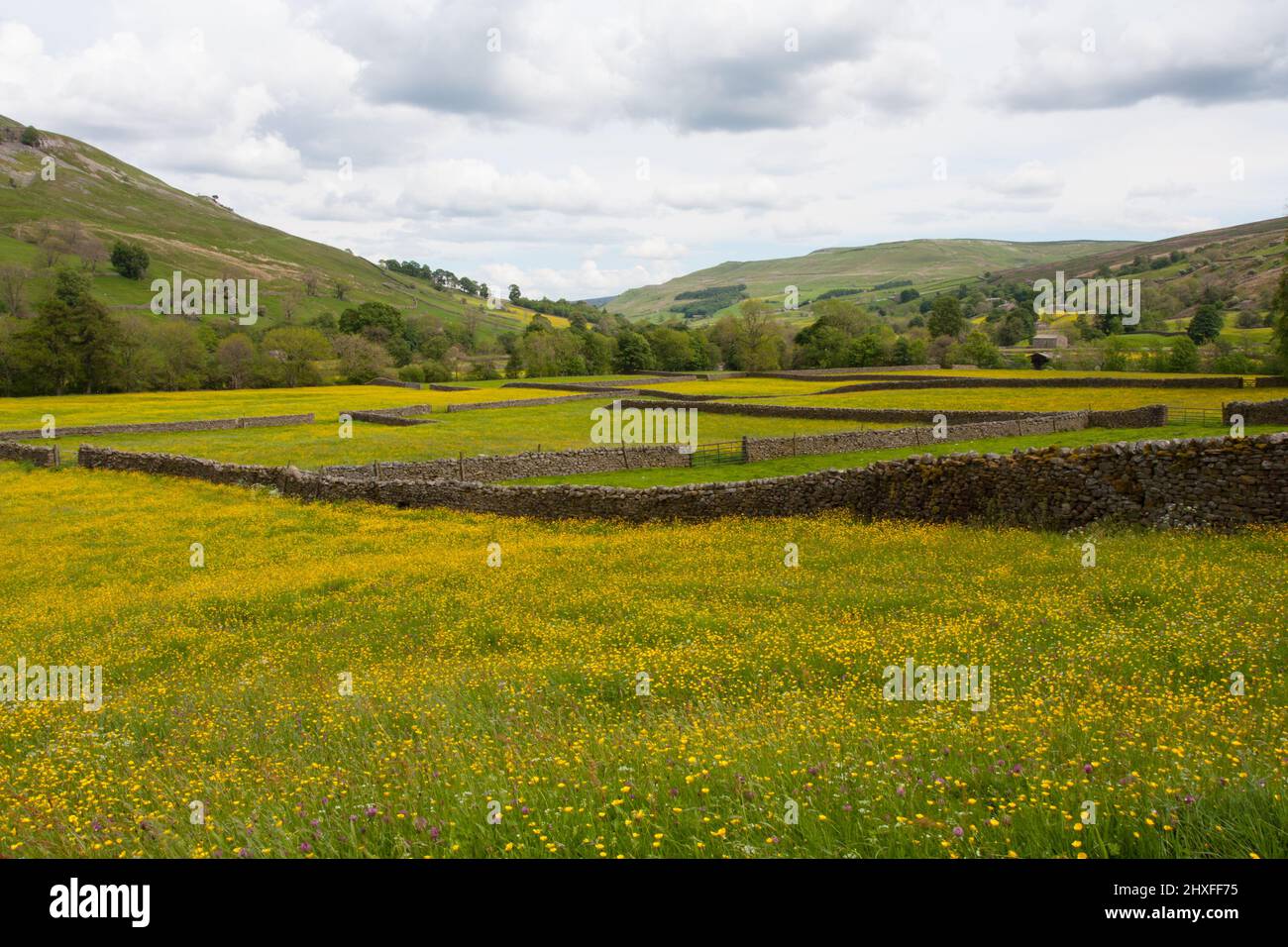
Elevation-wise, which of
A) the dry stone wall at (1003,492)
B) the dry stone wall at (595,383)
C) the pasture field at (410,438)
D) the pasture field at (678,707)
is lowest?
the pasture field at (678,707)

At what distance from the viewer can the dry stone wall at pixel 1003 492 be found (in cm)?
1362

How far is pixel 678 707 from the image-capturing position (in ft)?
23.4

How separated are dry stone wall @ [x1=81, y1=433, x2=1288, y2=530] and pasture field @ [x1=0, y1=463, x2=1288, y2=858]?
46.4 inches

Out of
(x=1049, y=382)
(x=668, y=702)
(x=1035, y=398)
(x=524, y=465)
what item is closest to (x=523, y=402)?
(x=524, y=465)

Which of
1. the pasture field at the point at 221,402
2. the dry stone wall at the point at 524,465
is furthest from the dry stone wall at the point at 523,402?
the dry stone wall at the point at 524,465

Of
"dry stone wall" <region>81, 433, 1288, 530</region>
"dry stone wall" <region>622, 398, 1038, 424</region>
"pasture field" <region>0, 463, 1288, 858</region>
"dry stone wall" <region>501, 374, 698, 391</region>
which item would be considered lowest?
"pasture field" <region>0, 463, 1288, 858</region>

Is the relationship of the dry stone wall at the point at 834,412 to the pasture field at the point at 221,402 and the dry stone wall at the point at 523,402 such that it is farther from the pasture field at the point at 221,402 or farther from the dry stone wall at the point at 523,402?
the pasture field at the point at 221,402

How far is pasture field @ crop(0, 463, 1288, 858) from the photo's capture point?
428cm

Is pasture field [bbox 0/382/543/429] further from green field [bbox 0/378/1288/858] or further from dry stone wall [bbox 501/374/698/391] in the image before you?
green field [bbox 0/378/1288/858]

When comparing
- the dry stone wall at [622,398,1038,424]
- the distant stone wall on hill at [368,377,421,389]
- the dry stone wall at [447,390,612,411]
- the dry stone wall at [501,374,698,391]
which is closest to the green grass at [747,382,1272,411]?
the dry stone wall at [622,398,1038,424]

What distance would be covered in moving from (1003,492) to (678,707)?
1143 centimetres

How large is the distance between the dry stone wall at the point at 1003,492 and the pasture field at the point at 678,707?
3.87 feet
